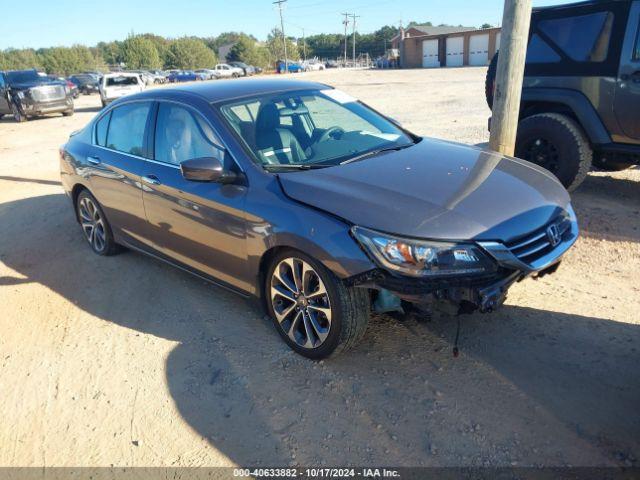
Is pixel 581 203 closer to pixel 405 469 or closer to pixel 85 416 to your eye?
pixel 405 469

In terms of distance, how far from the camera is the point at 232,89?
4.07 meters

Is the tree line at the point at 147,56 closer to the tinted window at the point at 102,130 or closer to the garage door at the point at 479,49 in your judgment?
the garage door at the point at 479,49

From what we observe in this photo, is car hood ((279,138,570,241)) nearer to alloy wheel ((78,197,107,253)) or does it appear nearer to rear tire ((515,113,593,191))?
rear tire ((515,113,593,191))

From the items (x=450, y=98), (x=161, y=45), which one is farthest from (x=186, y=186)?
(x=161, y=45)

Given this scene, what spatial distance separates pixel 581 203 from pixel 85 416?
5225 mm

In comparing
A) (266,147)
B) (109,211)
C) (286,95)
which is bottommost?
(109,211)

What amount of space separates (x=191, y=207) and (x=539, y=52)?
4.52 metres

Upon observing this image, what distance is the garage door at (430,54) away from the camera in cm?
6378

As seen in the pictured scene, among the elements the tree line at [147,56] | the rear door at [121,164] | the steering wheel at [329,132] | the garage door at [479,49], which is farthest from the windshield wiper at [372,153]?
the tree line at [147,56]

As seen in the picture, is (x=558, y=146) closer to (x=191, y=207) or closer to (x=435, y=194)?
(x=435, y=194)

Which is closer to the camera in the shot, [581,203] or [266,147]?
[266,147]

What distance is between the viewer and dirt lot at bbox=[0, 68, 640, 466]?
102 inches

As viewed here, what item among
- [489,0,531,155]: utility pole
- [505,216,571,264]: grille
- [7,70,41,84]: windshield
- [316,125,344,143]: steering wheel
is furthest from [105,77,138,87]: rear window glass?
[505,216,571,264]: grille

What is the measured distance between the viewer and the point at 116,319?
160 inches
